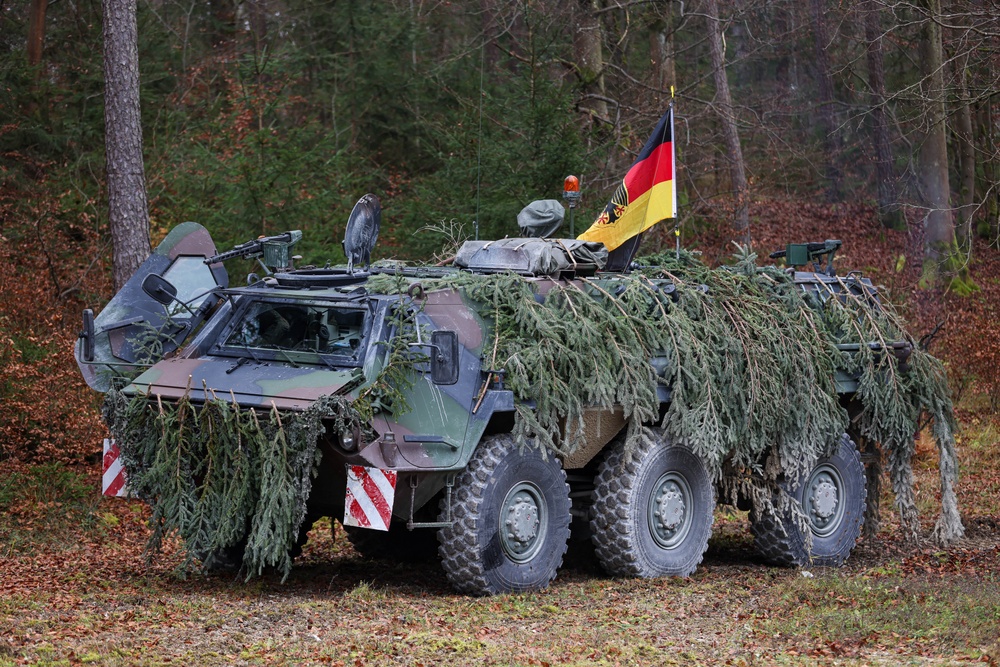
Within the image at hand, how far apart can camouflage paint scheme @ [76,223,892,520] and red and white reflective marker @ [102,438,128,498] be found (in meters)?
0.51

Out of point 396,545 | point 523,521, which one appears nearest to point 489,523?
point 523,521

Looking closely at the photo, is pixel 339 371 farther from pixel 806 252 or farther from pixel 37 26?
pixel 37 26

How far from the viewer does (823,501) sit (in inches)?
414

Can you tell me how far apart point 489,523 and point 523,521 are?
13.3 inches

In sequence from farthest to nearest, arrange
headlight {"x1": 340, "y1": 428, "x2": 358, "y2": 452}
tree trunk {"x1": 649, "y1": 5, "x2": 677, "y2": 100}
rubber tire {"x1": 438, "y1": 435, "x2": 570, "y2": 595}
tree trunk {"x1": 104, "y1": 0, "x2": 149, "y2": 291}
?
1. tree trunk {"x1": 649, "y1": 5, "x2": 677, "y2": 100}
2. tree trunk {"x1": 104, "y1": 0, "x2": 149, "y2": 291}
3. rubber tire {"x1": 438, "y1": 435, "x2": 570, "y2": 595}
4. headlight {"x1": 340, "y1": 428, "x2": 358, "y2": 452}

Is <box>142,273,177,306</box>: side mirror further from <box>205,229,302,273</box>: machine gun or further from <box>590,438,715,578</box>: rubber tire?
<box>590,438,715,578</box>: rubber tire

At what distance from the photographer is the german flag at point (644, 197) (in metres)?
10.5

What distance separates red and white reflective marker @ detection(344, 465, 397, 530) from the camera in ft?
25.3

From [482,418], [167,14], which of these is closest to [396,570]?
[482,418]

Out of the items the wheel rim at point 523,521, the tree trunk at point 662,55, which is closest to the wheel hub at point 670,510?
the wheel rim at point 523,521

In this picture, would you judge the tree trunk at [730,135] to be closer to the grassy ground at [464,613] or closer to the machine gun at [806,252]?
the machine gun at [806,252]

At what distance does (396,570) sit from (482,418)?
2.01 m

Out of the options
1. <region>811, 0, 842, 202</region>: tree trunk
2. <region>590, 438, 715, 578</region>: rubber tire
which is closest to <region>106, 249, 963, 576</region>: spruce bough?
<region>590, 438, 715, 578</region>: rubber tire

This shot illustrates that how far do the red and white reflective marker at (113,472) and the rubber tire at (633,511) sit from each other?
336 centimetres
